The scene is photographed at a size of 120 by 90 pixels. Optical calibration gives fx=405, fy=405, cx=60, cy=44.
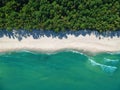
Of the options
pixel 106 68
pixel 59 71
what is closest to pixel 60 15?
pixel 59 71

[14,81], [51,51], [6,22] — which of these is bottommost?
[14,81]

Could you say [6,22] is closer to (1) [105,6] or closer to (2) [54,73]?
(2) [54,73]

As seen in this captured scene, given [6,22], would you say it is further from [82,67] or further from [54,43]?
[82,67]

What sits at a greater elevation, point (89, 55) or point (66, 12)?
point (66, 12)

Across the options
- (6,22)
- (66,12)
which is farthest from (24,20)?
(66,12)

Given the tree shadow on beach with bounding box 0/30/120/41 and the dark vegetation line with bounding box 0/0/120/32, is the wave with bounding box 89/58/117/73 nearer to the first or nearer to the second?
the tree shadow on beach with bounding box 0/30/120/41

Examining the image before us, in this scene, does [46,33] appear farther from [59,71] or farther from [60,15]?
[59,71]
